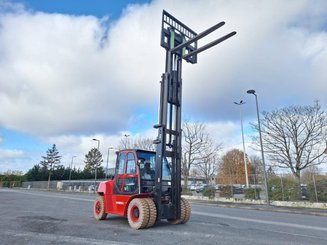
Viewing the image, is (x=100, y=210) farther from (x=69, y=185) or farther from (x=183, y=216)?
(x=69, y=185)

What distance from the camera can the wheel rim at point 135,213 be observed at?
906 centimetres

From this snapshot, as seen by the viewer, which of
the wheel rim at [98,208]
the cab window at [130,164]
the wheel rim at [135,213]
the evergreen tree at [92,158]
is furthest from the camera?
the evergreen tree at [92,158]

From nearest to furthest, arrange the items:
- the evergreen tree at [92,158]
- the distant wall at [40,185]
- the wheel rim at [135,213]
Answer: the wheel rim at [135,213]
the distant wall at [40,185]
the evergreen tree at [92,158]

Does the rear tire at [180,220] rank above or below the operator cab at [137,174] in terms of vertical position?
below

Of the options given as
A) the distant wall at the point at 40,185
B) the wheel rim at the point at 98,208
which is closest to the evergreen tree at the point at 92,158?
the distant wall at the point at 40,185

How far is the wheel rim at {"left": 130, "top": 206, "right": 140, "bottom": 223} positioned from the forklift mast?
66 centimetres

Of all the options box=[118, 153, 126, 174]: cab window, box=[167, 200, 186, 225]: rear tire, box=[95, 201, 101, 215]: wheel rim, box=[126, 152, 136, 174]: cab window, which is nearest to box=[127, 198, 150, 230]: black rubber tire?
box=[126, 152, 136, 174]: cab window

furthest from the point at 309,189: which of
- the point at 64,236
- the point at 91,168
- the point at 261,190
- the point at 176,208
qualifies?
the point at 91,168

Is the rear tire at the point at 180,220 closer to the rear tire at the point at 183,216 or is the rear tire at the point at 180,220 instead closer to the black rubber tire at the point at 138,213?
the rear tire at the point at 183,216

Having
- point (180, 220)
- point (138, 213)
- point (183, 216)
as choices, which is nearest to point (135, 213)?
point (138, 213)

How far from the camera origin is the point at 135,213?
30.1 ft

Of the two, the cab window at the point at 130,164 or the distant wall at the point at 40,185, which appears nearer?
the cab window at the point at 130,164

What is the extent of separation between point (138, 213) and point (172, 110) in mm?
3815

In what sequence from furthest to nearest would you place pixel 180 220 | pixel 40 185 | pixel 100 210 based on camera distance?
pixel 40 185, pixel 100 210, pixel 180 220
